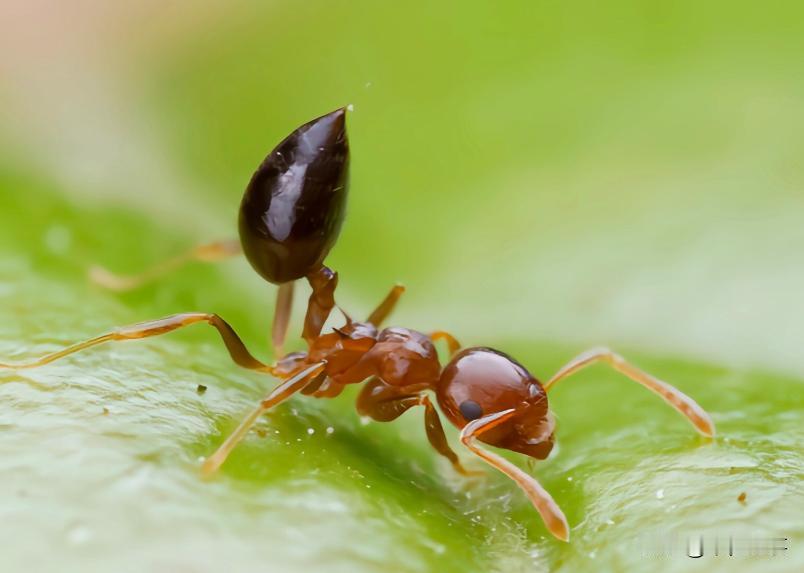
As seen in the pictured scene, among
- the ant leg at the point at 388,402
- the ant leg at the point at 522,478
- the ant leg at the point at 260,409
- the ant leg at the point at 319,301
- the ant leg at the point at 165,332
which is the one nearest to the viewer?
the ant leg at the point at 260,409

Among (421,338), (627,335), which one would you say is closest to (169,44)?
(421,338)

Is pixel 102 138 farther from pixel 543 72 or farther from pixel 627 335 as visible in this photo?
pixel 627 335

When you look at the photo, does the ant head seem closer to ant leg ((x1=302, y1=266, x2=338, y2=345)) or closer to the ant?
the ant

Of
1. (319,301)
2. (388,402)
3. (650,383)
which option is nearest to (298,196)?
(319,301)

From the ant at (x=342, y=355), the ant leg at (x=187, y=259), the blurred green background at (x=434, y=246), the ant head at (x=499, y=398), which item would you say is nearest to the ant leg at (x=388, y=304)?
the ant at (x=342, y=355)

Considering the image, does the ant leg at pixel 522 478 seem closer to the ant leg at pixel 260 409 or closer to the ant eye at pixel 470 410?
the ant eye at pixel 470 410

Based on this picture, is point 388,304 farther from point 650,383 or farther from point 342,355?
point 650,383
